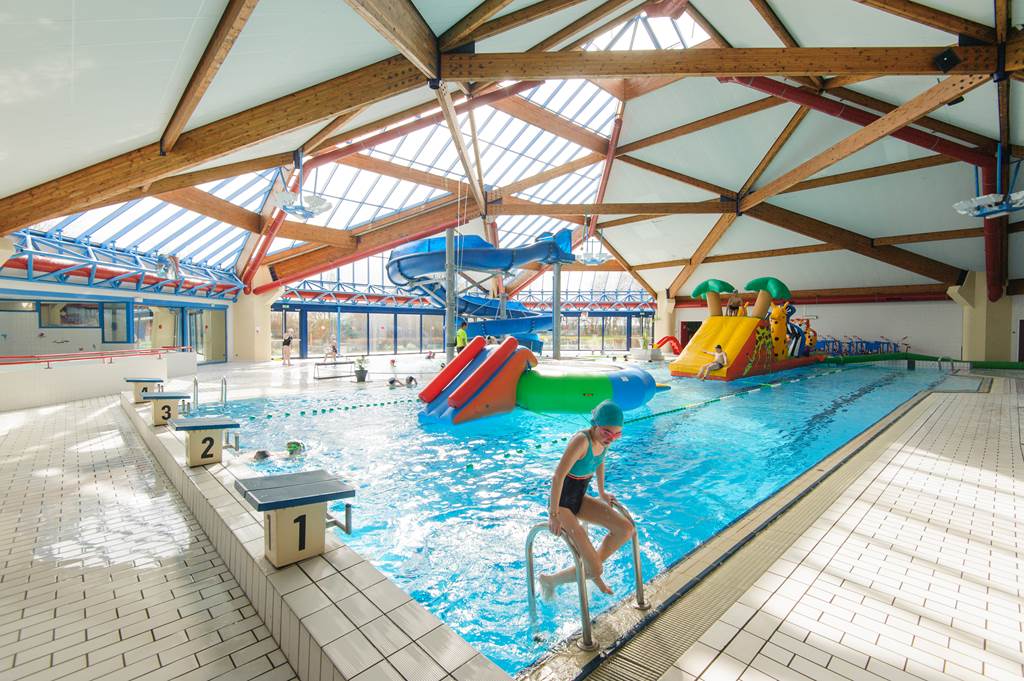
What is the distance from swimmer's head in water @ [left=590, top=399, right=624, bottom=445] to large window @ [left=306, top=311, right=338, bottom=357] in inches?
875

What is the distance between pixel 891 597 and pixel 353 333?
24425mm

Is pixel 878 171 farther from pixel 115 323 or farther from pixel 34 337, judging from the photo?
pixel 34 337

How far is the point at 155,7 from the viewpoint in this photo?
12.5 ft

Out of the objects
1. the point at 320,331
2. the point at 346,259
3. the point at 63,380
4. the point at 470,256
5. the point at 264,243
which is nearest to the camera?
the point at 63,380

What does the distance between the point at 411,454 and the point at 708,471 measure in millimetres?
3368

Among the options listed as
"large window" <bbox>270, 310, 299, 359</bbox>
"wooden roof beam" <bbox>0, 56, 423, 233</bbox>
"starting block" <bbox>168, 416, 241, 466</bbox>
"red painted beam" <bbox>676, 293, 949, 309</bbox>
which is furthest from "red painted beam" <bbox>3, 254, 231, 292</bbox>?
"red painted beam" <bbox>676, 293, 949, 309</bbox>

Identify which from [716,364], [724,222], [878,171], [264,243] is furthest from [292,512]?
[724,222]

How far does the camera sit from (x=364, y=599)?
2061mm

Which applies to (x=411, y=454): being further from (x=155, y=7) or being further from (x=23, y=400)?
(x=23, y=400)

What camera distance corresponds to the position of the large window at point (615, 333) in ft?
105

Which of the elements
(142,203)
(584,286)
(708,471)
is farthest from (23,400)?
(584,286)

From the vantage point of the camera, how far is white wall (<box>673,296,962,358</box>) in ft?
58.6

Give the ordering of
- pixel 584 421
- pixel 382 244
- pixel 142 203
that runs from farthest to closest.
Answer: pixel 382 244 < pixel 142 203 < pixel 584 421

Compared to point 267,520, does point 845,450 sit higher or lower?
lower
